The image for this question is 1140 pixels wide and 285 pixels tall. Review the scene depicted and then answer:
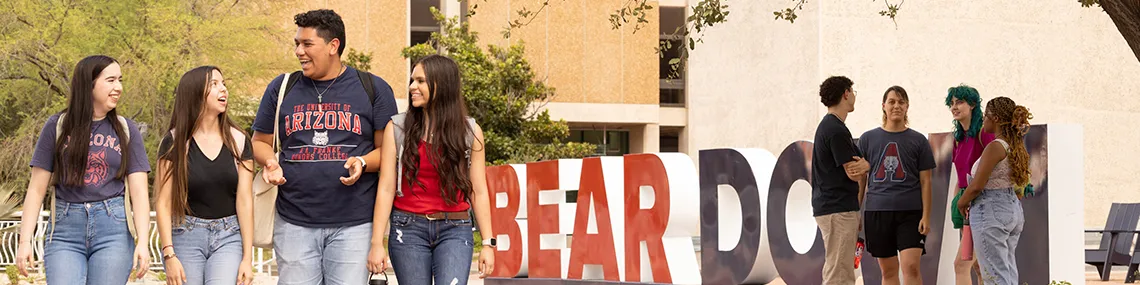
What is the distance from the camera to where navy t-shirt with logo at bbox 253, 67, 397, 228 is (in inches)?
214

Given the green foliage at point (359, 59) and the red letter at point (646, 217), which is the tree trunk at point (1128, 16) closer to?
the red letter at point (646, 217)

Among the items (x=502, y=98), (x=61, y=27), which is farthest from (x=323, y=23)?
(x=502, y=98)

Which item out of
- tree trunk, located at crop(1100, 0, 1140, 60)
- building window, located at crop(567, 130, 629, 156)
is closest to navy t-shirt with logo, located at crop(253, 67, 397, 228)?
tree trunk, located at crop(1100, 0, 1140, 60)

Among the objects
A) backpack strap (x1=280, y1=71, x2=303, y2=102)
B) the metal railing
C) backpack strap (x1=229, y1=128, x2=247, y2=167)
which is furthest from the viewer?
the metal railing

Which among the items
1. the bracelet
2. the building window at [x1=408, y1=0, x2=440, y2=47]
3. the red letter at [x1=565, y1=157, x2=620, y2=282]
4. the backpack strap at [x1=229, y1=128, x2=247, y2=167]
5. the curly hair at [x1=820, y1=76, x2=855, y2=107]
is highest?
the building window at [x1=408, y1=0, x2=440, y2=47]

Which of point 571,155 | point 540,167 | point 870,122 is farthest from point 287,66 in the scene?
point 540,167

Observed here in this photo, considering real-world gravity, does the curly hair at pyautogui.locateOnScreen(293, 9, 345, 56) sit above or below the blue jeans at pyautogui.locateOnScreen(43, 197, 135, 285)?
above

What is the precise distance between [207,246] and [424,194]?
0.94m

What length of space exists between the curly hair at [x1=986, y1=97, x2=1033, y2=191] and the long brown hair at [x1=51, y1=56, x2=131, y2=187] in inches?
199

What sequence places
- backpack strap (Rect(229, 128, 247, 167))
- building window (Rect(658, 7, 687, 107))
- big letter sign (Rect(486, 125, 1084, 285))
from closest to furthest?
1. backpack strap (Rect(229, 128, 247, 167))
2. big letter sign (Rect(486, 125, 1084, 285))
3. building window (Rect(658, 7, 687, 107))

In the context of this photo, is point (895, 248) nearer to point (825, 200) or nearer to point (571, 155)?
point (825, 200)

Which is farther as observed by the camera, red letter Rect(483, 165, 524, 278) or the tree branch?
the tree branch

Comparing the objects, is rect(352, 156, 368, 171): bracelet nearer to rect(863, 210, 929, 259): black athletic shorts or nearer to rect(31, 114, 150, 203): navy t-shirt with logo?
rect(31, 114, 150, 203): navy t-shirt with logo

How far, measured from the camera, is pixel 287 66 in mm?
29719
